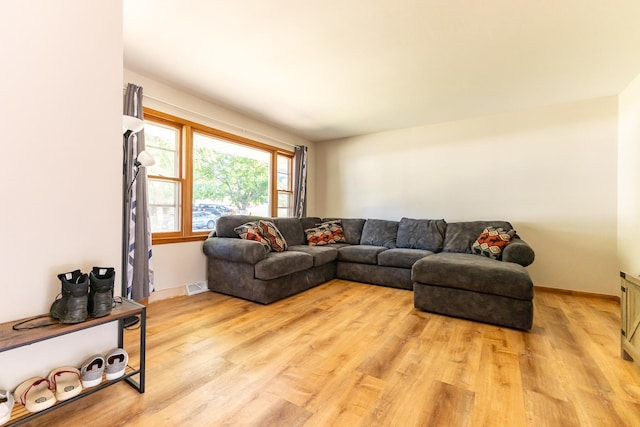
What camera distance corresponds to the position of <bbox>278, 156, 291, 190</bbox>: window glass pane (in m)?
4.80

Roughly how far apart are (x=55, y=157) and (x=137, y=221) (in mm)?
1488

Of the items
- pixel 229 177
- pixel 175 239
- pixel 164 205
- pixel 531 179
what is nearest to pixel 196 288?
pixel 175 239

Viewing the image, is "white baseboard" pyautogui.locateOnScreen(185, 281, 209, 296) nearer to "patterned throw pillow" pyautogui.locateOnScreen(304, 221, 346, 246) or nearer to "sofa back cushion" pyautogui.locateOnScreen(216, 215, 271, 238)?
"sofa back cushion" pyautogui.locateOnScreen(216, 215, 271, 238)

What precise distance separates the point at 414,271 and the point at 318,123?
2.63 metres

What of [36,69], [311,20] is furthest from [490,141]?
[36,69]

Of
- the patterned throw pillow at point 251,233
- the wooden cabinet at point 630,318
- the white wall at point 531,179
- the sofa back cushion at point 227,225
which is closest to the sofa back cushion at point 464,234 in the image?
the white wall at point 531,179

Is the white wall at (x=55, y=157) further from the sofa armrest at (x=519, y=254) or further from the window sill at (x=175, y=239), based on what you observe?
the sofa armrest at (x=519, y=254)

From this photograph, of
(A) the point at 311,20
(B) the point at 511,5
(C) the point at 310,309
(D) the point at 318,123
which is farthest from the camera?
(D) the point at 318,123

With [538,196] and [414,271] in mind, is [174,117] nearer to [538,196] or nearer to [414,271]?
[414,271]

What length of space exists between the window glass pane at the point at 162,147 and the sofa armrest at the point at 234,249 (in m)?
0.91

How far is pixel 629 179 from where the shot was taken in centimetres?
286

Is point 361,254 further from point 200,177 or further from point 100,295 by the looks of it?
point 100,295

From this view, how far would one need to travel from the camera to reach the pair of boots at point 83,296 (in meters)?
1.20

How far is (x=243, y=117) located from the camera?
3.89 meters
